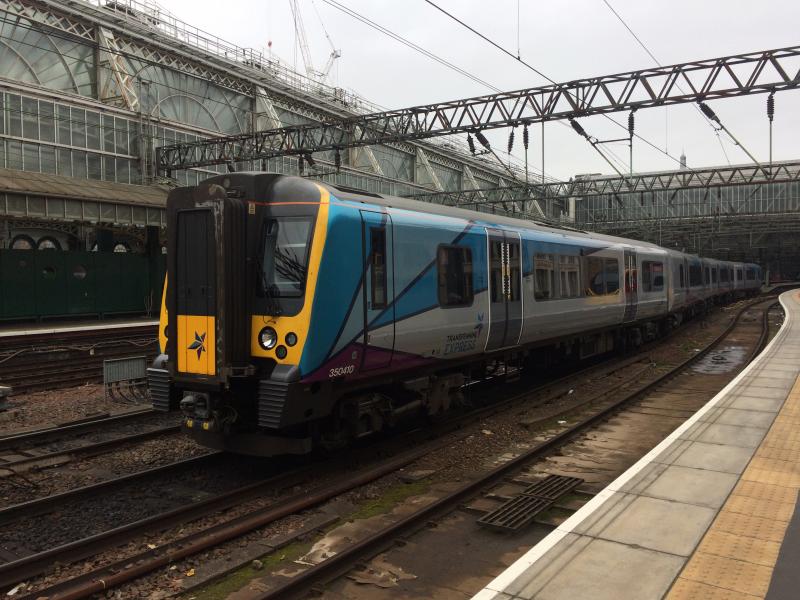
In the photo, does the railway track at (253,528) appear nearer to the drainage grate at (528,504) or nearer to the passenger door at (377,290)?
the drainage grate at (528,504)

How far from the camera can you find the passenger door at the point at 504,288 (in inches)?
384

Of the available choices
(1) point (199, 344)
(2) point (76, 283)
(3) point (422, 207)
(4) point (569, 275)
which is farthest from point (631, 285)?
(2) point (76, 283)

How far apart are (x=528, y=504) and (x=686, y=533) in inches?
70.7

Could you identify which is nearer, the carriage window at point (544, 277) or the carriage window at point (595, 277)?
the carriage window at point (544, 277)

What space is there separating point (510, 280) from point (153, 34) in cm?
2842

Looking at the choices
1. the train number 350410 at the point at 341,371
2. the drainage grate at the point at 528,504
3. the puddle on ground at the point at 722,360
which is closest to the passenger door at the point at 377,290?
the train number 350410 at the point at 341,371

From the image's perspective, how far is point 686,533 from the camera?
4883 millimetres

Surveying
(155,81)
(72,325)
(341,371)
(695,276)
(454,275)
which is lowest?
(72,325)

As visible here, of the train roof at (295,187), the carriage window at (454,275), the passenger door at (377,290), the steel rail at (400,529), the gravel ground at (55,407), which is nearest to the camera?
the steel rail at (400,529)

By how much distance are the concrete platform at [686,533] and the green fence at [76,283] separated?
83.1ft

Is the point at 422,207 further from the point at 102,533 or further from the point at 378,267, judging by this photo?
the point at 102,533

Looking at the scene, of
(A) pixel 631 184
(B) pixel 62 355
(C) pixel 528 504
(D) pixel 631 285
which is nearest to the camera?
(C) pixel 528 504

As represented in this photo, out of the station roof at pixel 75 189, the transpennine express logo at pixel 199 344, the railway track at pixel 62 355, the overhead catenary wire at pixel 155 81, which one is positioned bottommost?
the railway track at pixel 62 355

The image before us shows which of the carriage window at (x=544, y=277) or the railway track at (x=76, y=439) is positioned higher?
the carriage window at (x=544, y=277)
